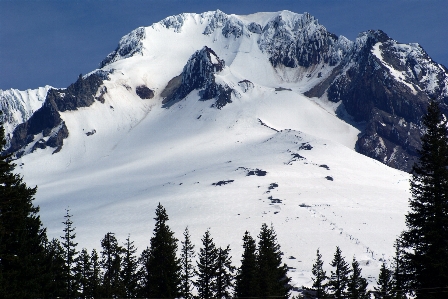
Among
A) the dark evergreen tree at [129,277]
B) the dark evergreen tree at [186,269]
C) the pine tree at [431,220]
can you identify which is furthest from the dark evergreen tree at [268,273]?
the pine tree at [431,220]

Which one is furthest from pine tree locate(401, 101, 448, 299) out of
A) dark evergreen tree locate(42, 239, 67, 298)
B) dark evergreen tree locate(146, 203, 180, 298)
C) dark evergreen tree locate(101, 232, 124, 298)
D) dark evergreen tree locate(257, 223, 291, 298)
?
dark evergreen tree locate(101, 232, 124, 298)

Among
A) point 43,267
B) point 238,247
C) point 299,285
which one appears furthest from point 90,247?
point 43,267

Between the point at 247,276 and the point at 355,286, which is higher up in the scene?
the point at 247,276

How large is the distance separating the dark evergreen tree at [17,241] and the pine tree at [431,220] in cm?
2078

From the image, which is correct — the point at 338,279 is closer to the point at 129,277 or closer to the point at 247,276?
the point at 247,276

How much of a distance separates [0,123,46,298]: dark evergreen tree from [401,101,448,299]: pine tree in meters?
20.8

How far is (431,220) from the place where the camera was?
33.0 metres

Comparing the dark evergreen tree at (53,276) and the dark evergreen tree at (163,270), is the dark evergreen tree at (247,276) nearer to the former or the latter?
the dark evergreen tree at (163,270)

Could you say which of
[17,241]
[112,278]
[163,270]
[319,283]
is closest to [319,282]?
[319,283]

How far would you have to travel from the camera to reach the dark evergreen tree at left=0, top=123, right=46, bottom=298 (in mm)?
29344

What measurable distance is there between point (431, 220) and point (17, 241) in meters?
22.8

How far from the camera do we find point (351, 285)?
54.6 metres

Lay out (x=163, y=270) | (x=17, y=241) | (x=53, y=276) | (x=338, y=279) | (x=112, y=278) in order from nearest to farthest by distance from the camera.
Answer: (x=17, y=241) → (x=53, y=276) → (x=163, y=270) → (x=112, y=278) → (x=338, y=279)

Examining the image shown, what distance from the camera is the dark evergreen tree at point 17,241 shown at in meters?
29.3
